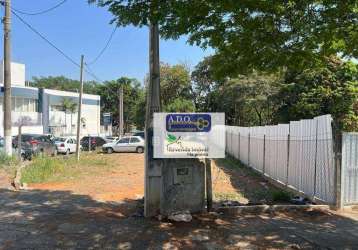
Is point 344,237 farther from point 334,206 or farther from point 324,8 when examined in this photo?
point 324,8

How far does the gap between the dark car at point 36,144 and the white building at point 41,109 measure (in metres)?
16.2

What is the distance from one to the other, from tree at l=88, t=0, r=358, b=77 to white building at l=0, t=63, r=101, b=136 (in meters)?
44.3

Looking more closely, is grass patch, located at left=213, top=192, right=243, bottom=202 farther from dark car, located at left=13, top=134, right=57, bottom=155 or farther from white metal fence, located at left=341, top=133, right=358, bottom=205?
dark car, located at left=13, top=134, right=57, bottom=155

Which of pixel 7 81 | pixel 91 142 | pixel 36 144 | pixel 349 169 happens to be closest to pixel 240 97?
pixel 91 142

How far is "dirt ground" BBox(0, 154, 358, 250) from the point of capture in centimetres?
751

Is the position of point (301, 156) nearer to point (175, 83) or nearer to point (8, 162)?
point (8, 162)

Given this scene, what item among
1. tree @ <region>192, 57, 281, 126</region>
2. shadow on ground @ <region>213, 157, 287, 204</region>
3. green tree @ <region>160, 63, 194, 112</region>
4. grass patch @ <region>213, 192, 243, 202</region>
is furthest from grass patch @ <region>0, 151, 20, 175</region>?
green tree @ <region>160, 63, 194, 112</region>

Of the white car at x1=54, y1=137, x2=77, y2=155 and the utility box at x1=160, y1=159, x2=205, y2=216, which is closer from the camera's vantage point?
the utility box at x1=160, y1=159, x2=205, y2=216

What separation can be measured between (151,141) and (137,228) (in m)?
1.84

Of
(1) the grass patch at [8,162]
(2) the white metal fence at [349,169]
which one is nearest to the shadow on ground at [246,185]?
(2) the white metal fence at [349,169]

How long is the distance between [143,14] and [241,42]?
6.58ft

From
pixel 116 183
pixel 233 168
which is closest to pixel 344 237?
pixel 116 183

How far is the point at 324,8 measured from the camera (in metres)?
7.70

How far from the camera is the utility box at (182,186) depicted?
9.30 meters
